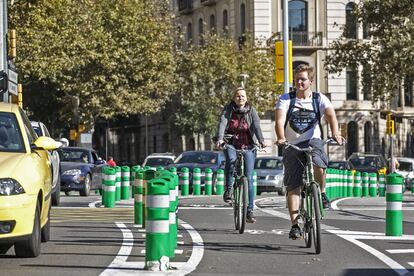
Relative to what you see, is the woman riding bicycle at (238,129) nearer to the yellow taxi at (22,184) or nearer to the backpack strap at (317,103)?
the backpack strap at (317,103)

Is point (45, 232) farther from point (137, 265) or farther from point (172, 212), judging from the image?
point (137, 265)

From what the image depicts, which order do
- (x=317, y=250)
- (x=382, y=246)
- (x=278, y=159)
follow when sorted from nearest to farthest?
(x=317, y=250), (x=382, y=246), (x=278, y=159)

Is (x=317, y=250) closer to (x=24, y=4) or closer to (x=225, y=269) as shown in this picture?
(x=225, y=269)

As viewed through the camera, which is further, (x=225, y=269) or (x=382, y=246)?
(x=382, y=246)

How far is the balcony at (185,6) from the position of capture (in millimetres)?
75000

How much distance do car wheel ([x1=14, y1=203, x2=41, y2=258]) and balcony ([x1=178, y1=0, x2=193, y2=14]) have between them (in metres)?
64.1

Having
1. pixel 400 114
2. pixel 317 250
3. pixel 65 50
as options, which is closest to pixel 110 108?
pixel 65 50

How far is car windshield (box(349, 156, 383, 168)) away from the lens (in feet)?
165

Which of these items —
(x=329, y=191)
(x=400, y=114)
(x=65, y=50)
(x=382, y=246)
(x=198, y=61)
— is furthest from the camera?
(x=400, y=114)

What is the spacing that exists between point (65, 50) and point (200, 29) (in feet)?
83.6

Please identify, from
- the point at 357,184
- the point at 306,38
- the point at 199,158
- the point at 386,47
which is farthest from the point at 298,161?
the point at 306,38

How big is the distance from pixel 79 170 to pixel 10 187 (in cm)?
2141

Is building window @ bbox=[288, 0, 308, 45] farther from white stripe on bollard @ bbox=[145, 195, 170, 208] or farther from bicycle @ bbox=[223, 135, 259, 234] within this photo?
white stripe on bollard @ bbox=[145, 195, 170, 208]

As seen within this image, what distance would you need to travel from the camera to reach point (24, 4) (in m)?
38.7
